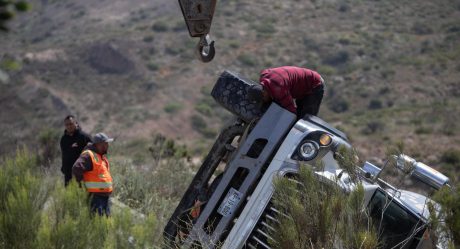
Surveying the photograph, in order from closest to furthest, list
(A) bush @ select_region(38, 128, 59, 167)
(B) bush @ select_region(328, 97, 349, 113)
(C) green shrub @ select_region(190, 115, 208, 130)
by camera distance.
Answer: (A) bush @ select_region(38, 128, 59, 167) → (B) bush @ select_region(328, 97, 349, 113) → (C) green shrub @ select_region(190, 115, 208, 130)

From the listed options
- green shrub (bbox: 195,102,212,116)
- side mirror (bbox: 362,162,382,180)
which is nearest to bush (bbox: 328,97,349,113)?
green shrub (bbox: 195,102,212,116)

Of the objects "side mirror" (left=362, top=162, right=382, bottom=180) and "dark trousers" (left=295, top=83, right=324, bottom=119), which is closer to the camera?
"side mirror" (left=362, top=162, right=382, bottom=180)

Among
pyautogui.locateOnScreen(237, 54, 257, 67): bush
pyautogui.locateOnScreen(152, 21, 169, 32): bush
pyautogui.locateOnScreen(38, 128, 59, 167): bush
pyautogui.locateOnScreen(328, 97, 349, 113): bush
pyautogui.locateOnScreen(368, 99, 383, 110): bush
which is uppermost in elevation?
pyautogui.locateOnScreen(368, 99, 383, 110): bush

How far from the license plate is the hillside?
19.3 m

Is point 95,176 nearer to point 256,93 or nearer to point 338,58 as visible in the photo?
point 256,93

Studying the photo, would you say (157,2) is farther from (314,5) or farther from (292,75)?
(292,75)

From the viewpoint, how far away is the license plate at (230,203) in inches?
222

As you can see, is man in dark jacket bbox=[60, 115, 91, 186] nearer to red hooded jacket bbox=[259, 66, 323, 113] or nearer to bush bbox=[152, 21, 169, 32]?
red hooded jacket bbox=[259, 66, 323, 113]

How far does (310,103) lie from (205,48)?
70.3 inches

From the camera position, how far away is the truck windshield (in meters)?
5.66

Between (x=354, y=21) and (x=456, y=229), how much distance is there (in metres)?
39.3

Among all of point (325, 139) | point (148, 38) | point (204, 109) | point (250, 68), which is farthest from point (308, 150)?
point (148, 38)

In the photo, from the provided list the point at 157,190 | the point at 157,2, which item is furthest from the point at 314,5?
the point at 157,190

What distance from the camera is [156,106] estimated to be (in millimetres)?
35469
